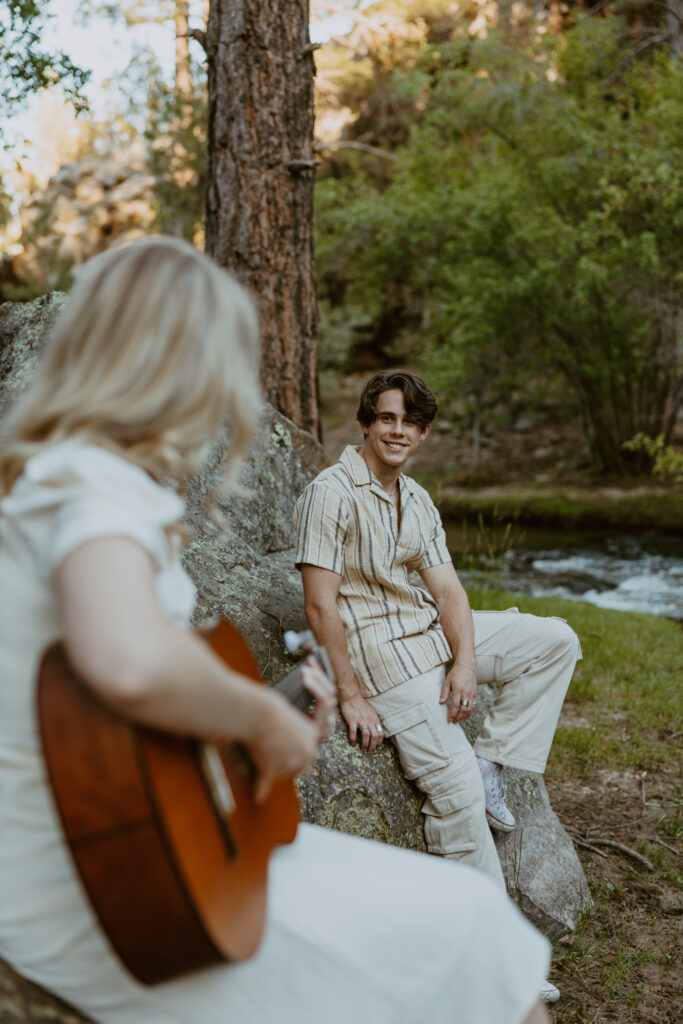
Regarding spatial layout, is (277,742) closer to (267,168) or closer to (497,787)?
(497,787)

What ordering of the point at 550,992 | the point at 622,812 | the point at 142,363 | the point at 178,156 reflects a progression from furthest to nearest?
the point at 178,156, the point at 622,812, the point at 550,992, the point at 142,363

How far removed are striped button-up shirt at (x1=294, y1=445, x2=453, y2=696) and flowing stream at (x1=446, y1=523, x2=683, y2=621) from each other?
15.6ft

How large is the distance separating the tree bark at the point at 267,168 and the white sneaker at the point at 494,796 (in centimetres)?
248

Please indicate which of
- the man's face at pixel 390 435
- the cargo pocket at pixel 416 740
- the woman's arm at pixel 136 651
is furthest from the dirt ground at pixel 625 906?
the woman's arm at pixel 136 651

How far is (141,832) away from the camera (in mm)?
1176

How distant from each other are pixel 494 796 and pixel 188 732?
7.06ft

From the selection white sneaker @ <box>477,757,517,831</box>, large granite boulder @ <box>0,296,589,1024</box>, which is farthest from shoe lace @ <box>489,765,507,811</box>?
large granite boulder @ <box>0,296,589,1024</box>

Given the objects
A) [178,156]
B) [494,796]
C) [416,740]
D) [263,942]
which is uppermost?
[178,156]

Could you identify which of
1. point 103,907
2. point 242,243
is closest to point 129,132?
point 242,243

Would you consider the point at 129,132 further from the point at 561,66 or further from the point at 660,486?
the point at 660,486

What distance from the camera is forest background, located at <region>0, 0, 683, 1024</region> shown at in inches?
494

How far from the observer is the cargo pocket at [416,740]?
109 inches

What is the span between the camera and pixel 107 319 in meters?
1.28

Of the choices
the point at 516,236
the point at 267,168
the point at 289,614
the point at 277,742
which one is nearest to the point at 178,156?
the point at 516,236
